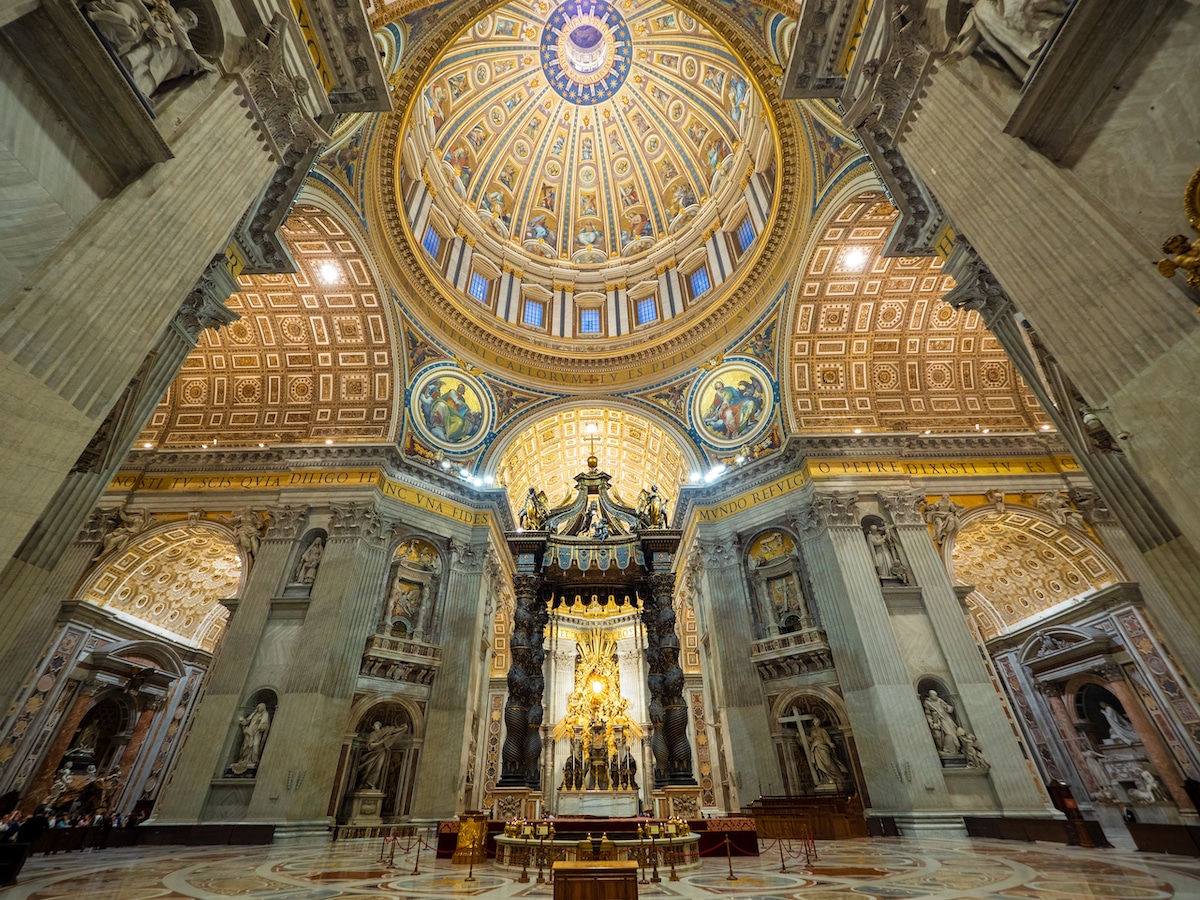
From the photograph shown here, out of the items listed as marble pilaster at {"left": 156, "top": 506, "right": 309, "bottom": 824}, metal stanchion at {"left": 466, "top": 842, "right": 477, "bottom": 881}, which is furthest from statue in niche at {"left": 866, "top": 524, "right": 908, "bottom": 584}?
marble pilaster at {"left": 156, "top": 506, "right": 309, "bottom": 824}

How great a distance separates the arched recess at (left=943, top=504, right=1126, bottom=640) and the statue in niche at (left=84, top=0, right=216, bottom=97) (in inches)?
695

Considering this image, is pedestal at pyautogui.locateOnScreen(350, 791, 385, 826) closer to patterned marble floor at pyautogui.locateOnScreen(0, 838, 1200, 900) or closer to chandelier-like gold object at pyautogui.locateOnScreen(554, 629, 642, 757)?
patterned marble floor at pyautogui.locateOnScreen(0, 838, 1200, 900)

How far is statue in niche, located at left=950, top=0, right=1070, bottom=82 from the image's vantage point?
4.96m

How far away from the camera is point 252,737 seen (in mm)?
12242

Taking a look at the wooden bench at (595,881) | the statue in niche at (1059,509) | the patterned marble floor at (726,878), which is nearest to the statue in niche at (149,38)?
the patterned marble floor at (726,878)

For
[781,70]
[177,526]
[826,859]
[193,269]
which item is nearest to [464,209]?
[781,70]

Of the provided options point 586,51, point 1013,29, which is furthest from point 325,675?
point 586,51

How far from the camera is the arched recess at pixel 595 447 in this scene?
1992 centimetres

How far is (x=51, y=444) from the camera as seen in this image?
424 centimetres

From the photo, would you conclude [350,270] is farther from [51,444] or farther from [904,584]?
[904,584]

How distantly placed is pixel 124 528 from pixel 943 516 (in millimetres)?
22665

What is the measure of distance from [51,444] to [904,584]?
632 inches

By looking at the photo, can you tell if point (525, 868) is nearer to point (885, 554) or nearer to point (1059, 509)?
point (885, 554)

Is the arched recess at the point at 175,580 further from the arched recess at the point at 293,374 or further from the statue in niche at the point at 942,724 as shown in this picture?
the statue in niche at the point at 942,724
